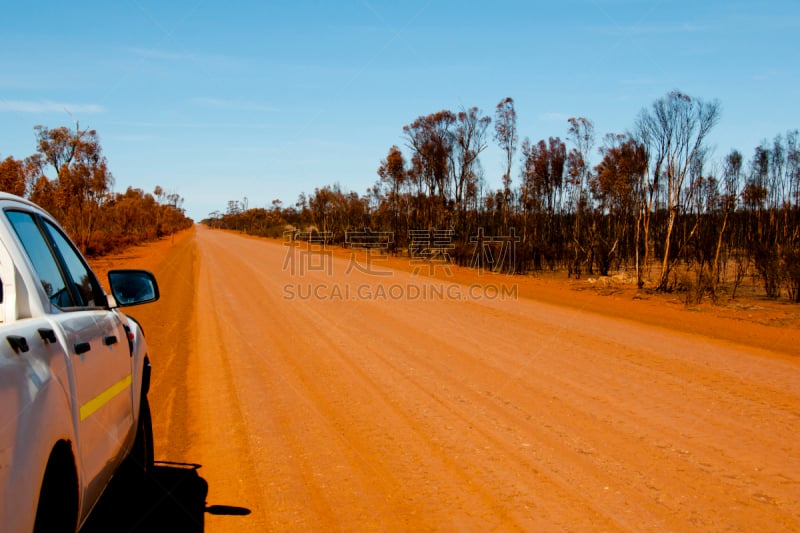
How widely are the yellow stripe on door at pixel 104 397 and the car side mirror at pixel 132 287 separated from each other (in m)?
0.47

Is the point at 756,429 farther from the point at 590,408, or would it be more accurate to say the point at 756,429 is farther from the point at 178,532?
the point at 178,532

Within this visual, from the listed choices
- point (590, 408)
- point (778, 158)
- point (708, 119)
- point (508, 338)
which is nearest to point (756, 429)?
point (590, 408)

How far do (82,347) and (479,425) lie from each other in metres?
4.01

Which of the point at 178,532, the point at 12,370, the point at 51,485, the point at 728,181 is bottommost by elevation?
the point at 178,532

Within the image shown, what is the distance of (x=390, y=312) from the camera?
45.3 feet

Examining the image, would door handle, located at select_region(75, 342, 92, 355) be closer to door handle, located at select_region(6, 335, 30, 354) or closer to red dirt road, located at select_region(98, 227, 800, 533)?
door handle, located at select_region(6, 335, 30, 354)

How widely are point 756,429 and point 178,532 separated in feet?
16.7

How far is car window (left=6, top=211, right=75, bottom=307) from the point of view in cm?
288

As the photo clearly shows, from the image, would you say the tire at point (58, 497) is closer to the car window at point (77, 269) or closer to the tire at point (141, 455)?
the car window at point (77, 269)

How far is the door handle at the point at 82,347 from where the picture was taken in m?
2.83

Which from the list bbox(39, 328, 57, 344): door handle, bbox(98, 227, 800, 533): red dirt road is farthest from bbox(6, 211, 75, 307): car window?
bbox(98, 227, 800, 533): red dirt road

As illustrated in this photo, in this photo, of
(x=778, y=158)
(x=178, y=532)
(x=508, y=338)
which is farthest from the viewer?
(x=778, y=158)

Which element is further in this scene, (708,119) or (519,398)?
(708,119)

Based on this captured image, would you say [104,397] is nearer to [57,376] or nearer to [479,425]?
[57,376]
